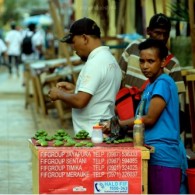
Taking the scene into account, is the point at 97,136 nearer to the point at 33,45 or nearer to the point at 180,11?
the point at 180,11

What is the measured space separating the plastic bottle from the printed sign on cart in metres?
0.15

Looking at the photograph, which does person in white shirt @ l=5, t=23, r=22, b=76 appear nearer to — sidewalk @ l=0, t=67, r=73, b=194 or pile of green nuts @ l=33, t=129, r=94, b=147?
sidewalk @ l=0, t=67, r=73, b=194

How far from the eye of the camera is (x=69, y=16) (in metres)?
27.5

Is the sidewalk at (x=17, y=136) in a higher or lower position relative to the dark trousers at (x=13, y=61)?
lower

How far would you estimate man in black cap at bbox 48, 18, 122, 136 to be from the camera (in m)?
5.96

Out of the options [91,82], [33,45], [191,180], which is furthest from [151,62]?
A: [33,45]

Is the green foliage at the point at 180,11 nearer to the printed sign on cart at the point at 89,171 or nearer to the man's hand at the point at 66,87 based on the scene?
the man's hand at the point at 66,87

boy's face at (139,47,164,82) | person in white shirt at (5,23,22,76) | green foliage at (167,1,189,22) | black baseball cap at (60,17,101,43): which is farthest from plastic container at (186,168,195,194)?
person in white shirt at (5,23,22,76)

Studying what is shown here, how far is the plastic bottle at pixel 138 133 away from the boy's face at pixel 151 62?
45 cm

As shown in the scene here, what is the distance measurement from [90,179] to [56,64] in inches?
371

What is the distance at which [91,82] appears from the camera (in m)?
5.94

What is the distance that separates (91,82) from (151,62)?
1.79ft

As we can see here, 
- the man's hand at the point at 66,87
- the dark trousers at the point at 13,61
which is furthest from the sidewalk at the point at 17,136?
the dark trousers at the point at 13,61

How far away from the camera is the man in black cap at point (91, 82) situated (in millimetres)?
5957
